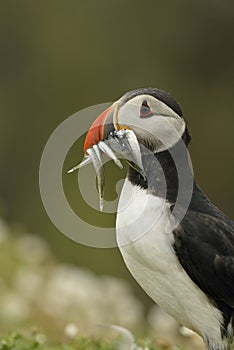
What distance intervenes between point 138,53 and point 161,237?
578 inches

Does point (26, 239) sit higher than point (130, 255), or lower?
lower

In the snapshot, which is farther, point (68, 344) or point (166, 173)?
point (68, 344)

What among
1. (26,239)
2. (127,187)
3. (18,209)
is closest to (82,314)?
(26,239)

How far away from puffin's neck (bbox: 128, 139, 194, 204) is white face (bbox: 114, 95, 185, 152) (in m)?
0.05

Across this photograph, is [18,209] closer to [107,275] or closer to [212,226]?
[107,275]

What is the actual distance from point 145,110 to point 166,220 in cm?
60

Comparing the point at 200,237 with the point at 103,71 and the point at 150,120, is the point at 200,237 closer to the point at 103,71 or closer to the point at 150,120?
the point at 150,120

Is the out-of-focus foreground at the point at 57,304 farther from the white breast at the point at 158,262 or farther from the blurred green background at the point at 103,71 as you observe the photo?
the blurred green background at the point at 103,71

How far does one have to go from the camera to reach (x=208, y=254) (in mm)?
5375

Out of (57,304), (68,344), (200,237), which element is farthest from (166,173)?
(57,304)

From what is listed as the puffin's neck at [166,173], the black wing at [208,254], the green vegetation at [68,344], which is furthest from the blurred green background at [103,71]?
the black wing at [208,254]

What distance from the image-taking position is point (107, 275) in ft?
53.8

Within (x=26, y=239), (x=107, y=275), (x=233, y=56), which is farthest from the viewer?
(x=233, y=56)

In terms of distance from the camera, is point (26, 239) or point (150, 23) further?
point (150, 23)
